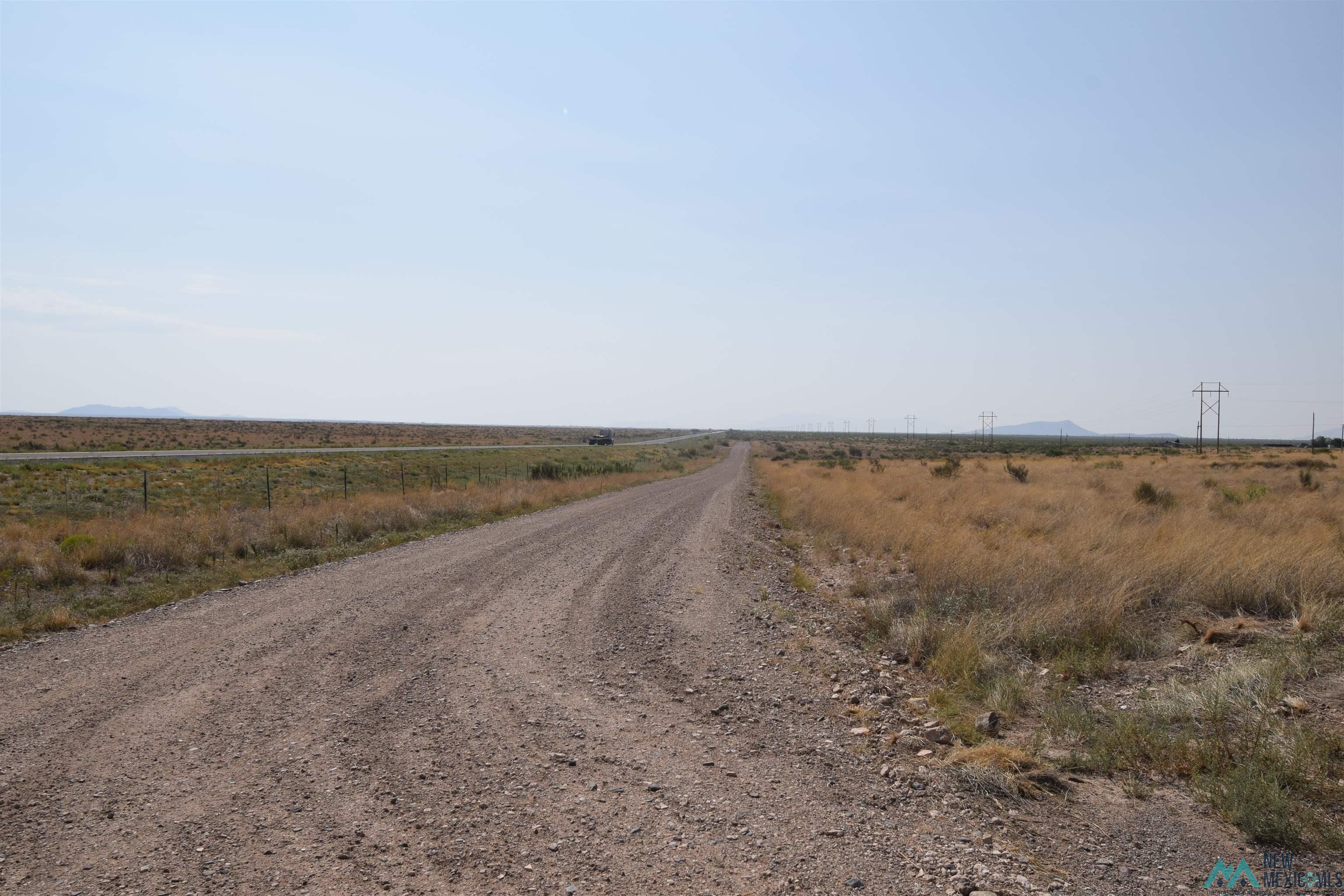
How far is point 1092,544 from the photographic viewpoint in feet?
42.0

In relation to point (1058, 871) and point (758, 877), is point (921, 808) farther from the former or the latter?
point (758, 877)

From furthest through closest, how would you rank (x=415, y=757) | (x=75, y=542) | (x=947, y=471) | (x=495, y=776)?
(x=947, y=471) < (x=75, y=542) < (x=415, y=757) < (x=495, y=776)

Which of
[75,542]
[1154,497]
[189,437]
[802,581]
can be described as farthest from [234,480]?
[189,437]

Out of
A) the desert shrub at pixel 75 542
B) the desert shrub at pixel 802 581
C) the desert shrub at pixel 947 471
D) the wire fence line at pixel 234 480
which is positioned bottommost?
the wire fence line at pixel 234 480

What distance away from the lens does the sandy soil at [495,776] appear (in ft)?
13.5

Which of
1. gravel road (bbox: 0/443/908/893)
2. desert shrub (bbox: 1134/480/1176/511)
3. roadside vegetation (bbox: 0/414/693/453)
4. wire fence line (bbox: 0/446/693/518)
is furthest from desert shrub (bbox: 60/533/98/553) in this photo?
roadside vegetation (bbox: 0/414/693/453)

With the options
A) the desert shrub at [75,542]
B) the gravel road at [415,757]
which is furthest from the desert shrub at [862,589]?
the desert shrub at [75,542]

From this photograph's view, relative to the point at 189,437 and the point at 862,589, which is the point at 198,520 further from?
the point at 189,437

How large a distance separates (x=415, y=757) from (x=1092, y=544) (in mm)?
12051

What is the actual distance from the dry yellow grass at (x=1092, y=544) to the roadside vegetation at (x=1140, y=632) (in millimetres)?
42

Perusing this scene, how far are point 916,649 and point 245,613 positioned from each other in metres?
9.47

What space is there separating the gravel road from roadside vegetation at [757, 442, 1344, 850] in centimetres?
212

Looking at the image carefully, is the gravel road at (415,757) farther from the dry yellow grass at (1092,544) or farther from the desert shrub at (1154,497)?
the desert shrub at (1154,497)

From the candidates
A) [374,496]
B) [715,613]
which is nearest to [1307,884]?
[715,613]
